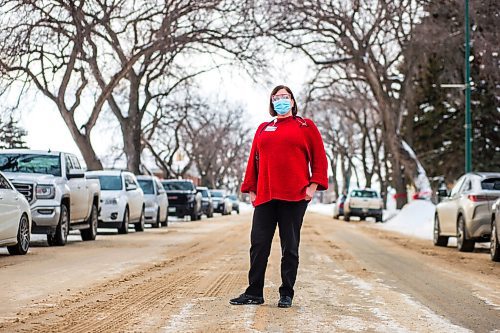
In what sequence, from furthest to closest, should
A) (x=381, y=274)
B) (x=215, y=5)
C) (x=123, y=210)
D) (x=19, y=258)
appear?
(x=215, y=5) → (x=123, y=210) → (x=19, y=258) → (x=381, y=274)

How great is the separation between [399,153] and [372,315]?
114 feet

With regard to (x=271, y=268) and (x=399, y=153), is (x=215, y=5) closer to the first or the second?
(x=399, y=153)

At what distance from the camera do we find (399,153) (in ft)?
140

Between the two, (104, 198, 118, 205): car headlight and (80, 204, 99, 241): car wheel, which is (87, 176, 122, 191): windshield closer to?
(104, 198, 118, 205): car headlight

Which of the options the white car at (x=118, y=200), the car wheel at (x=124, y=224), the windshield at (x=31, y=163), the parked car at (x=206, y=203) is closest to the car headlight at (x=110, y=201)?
the white car at (x=118, y=200)

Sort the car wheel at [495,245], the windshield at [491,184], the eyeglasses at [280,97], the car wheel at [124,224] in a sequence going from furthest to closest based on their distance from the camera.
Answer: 1. the car wheel at [124,224]
2. the windshield at [491,184]
3. the car wheel at [495,245]
4. the eyeglasses at [280,97]

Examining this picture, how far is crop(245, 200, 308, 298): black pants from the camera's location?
361 inches

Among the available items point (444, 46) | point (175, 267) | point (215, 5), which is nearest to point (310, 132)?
point (175, 267)

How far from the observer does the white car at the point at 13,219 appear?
15258mm

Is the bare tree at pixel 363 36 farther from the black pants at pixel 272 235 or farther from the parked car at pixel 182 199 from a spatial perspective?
the black pants at pixel 272 235

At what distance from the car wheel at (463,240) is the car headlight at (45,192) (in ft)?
26.7

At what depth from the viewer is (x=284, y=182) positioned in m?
9.06

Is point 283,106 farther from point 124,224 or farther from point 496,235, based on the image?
point 124,224

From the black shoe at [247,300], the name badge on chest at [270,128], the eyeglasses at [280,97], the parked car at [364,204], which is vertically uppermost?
the eyeglasses at [280,97]
